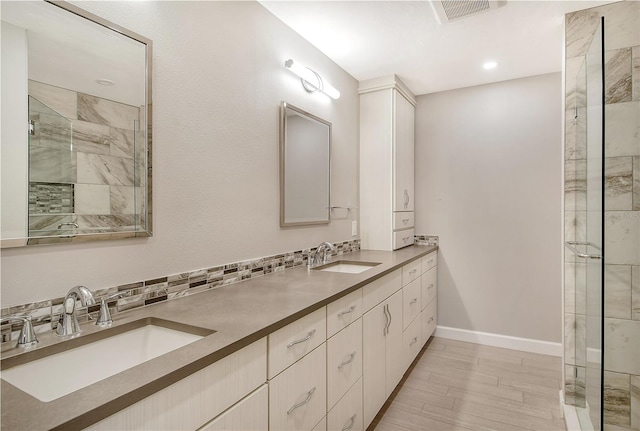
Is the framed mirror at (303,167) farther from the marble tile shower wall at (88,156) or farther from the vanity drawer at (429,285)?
the vanity drawer at (429,285)

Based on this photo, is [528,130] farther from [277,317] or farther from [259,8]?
[277,317]

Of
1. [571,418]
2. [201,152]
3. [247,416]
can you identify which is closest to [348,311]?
[247,416]

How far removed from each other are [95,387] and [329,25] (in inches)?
87.0

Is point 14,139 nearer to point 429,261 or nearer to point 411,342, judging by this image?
point 411,342

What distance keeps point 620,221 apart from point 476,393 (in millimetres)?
1429

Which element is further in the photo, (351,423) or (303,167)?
(303,167)

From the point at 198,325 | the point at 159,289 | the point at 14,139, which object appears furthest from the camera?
the point at 159,289

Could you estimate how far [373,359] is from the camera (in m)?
1.93

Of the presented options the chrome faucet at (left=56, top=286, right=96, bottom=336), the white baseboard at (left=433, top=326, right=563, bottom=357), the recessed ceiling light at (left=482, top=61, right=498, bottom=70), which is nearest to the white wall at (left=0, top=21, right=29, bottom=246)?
the chrome faucet at (left=56, top=286, right=96, bottom=336)

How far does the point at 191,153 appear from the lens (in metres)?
1.54

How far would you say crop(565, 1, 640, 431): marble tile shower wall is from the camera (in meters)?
1.67

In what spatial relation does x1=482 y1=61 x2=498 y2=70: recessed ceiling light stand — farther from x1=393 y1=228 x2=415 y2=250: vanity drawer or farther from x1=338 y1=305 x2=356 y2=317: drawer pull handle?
x1=338 y1=305 x2=356 y2=317: drawer pull handle

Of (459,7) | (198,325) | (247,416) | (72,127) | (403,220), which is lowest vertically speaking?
(247,416)

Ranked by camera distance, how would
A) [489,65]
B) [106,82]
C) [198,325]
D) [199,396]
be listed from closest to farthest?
[199,396]
[198,325]
[106,82]
[489,65]
